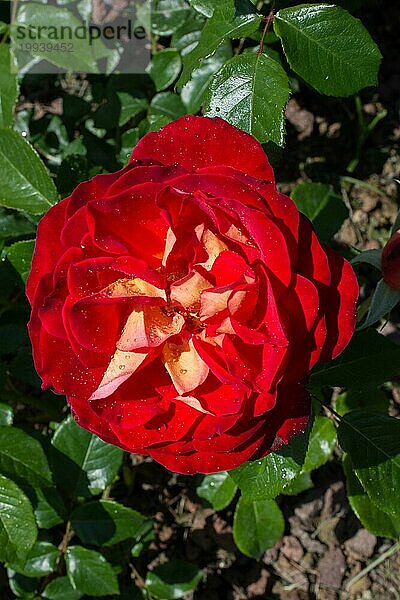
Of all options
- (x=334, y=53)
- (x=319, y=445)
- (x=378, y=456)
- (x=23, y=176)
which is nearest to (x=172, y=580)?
(x=319, y=445)

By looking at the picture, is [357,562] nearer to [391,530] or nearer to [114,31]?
[391,530]

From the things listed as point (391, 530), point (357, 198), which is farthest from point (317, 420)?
point (357, 198)

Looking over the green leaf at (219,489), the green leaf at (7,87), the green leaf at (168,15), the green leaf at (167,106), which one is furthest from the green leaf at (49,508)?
the green leaf at (168,15)

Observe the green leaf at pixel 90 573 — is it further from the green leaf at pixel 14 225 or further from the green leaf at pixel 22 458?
the green leaf at pixel 14 225

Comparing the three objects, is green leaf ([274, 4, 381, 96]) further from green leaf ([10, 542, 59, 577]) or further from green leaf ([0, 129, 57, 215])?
green leaf ([10, 542, 59, 577])

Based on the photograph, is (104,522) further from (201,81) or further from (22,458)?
(201,81)
